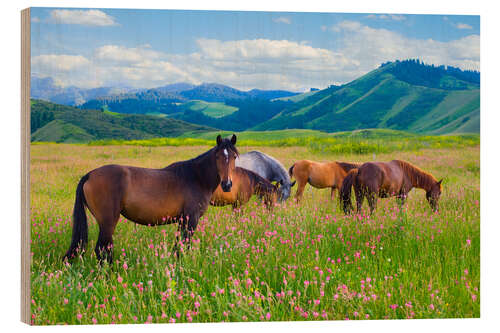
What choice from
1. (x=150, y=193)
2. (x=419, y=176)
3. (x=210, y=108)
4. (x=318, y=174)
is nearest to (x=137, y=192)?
(x=150, y=193)

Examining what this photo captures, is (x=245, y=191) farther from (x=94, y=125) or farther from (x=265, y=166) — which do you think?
(x=94, y=125)

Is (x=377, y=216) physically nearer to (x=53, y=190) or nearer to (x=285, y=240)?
(x=285, y=240)

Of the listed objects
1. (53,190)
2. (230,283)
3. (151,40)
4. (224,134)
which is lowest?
(230,283)

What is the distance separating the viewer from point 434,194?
6918mm

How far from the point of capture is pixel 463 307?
5.16 metres

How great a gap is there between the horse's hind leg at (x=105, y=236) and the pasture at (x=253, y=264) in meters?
0.20

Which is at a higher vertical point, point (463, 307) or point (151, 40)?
point (151, 40)

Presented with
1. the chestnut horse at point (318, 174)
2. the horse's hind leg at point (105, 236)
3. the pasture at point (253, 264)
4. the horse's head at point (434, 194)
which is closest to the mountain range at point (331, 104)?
the pasture at point (253, 264)

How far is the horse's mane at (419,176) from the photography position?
709 cm

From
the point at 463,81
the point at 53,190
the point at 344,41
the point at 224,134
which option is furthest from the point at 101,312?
the point at 463,81

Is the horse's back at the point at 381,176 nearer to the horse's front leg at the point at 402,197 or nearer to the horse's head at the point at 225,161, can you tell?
the horse's front leg at the point at 402,197

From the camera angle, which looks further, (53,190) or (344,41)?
(344,41)

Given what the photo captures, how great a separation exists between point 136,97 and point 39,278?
2.62 meters

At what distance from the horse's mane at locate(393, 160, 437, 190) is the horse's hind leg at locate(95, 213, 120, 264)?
4.62 metres
